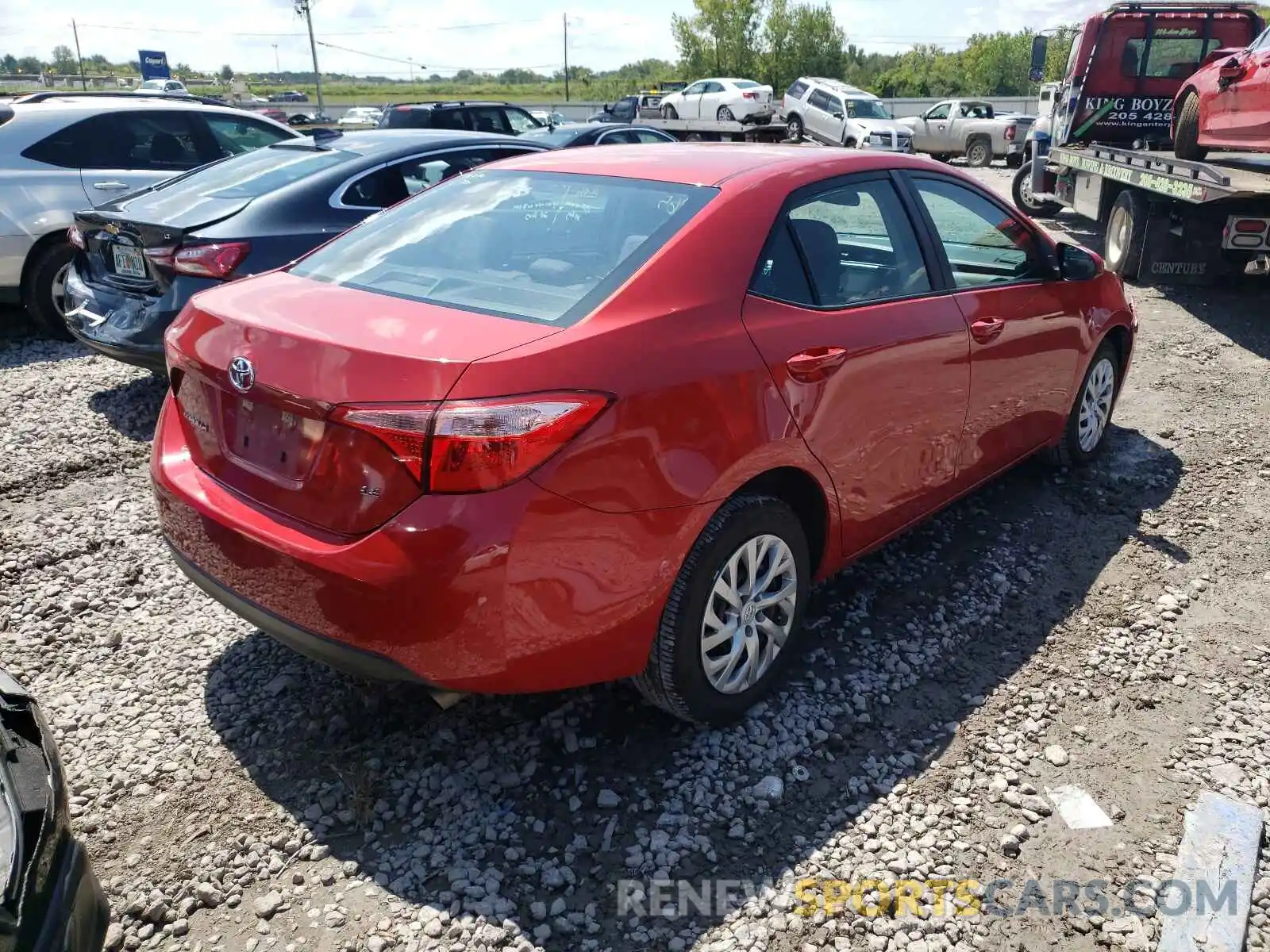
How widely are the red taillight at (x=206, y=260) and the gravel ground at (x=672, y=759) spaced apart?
1.41m

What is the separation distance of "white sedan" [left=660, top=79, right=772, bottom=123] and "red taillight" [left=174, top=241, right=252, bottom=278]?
2847 centimetres

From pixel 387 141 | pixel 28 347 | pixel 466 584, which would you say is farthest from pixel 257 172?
pixel 466 584

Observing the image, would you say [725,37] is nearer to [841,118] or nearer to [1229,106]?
[841,118]

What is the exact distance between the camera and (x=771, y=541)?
297 centimetres

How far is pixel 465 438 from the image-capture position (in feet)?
7.38

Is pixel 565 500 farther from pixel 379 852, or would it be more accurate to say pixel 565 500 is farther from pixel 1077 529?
pixel 1077 529

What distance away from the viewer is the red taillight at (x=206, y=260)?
5.08 m

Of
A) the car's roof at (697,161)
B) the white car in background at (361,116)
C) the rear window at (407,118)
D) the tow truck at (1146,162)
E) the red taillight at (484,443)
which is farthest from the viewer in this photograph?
the white car in background at (361,116)

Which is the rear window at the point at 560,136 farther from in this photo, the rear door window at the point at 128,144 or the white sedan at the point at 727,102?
the white sedan at the point at 727,102

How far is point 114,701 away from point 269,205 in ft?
10.4

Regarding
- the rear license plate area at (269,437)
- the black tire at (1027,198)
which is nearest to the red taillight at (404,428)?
the rear license plate area at (269,437)

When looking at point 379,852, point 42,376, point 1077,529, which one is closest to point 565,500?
point 379,852

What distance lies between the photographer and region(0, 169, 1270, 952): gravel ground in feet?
7.90
